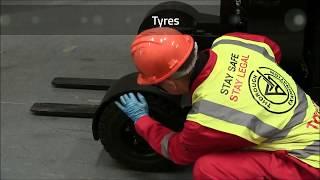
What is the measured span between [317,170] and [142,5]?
12.0ft

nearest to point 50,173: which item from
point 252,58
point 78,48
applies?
point 252,58

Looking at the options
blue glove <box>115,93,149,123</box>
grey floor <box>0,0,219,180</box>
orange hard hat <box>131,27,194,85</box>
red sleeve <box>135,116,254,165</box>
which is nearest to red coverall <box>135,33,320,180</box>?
red sleeve <box>135,116,254,165</box>

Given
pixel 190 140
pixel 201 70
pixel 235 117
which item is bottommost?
pixel 190 140

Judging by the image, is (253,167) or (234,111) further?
(253,167)

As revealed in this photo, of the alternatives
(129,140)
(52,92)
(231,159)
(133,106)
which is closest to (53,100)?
(52,92)

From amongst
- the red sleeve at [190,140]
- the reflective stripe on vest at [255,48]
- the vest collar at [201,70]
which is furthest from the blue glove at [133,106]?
the reflective stripe on vest at [255,48]

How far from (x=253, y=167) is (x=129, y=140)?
900 millimetres

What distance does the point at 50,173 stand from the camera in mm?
2848

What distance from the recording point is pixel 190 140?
206 cm

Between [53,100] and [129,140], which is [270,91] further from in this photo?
[53,100]

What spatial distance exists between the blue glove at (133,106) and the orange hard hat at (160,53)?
0.28m

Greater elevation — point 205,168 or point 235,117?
point 235,117

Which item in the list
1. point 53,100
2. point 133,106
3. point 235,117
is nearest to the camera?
point 235,117

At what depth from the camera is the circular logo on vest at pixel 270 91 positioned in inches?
80.7
